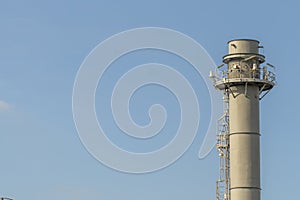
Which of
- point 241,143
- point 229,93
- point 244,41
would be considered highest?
point 244,41

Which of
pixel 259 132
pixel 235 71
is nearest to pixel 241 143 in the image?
pixel 259 132

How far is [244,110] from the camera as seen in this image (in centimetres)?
7538

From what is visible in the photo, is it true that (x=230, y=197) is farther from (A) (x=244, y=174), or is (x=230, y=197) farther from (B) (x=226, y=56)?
(B) (x=226, y=56)

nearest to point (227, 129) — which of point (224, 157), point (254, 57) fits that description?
point (224, 157)

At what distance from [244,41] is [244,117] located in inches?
304

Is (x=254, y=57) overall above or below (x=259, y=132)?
above

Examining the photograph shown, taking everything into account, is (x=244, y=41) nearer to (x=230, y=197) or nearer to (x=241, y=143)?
(x=241, y=143)

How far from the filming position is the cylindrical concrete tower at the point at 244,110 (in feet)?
242

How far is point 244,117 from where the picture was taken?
246ft

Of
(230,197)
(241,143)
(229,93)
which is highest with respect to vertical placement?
(229,93)

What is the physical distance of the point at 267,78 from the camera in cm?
7700

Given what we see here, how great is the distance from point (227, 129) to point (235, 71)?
5.89m

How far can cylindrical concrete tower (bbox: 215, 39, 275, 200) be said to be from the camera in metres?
73.8

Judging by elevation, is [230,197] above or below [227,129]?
below
